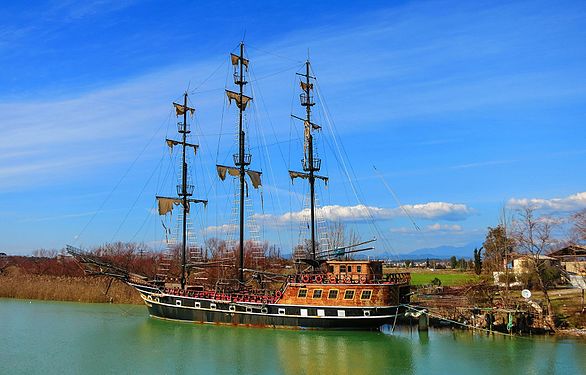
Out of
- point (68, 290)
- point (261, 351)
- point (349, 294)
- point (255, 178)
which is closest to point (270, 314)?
A: point (349, 294)

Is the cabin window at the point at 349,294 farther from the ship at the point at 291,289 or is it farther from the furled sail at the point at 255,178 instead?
the furled sail at the point at 255,178

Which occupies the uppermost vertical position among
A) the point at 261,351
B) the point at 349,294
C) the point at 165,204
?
the point at 165,204

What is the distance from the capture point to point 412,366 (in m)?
29.0

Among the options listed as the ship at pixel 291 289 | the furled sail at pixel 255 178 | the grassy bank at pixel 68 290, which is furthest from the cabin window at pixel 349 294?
the grassy bank at pixel 68 290

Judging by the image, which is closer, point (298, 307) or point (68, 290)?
point (298, 307)

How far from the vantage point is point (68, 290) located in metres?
62.3

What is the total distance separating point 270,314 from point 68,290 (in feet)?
104

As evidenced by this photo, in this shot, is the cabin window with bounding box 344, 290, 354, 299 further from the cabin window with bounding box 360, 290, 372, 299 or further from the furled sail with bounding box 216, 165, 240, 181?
the furled sail with bounding box 216, 165, 240, 181

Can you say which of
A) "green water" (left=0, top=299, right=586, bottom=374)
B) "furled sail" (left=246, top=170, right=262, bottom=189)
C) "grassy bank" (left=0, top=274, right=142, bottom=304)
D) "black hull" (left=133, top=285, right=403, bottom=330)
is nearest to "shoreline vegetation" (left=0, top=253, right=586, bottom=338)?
"grassy bank" (left=0, top=274, right=142, bottom=304)

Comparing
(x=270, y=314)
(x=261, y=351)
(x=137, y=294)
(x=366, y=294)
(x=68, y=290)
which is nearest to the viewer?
(x=261, y=351)

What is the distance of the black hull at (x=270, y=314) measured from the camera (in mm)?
38469

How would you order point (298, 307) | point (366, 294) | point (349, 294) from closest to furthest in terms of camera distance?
point (366, 294)
point (349, 294)
point (298, 307)

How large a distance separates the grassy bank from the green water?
16556mm

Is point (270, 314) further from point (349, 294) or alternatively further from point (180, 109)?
point (180, 109)
